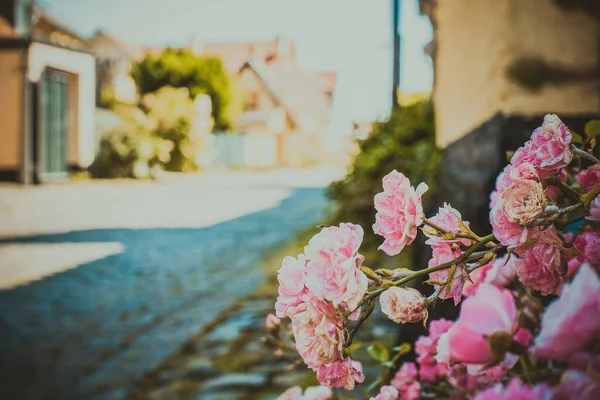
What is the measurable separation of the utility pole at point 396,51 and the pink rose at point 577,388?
27.4ft

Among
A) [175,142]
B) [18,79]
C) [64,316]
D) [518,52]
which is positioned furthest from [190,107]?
[518,52]

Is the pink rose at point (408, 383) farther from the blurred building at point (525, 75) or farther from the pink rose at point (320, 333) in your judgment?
the blurred building at point (525, 75)

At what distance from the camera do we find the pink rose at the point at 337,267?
675 millimetres

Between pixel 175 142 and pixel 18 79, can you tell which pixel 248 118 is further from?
pixel 18 79

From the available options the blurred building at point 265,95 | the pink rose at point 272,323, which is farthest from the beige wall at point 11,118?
the pink rose at point 272,323

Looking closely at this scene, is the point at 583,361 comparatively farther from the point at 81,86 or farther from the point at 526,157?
the point at 81,86

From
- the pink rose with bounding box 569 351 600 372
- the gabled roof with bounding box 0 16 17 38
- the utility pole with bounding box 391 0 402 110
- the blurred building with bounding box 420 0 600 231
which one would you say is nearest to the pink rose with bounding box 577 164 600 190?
the pink rose with bounding box 569 351 600 372

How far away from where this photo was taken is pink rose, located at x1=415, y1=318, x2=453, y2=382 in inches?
52.7

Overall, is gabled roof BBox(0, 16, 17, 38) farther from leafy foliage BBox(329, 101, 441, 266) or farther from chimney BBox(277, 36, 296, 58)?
chimney BBox(277, 36, 296, 58)

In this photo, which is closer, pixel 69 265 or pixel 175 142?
pixel 69 265

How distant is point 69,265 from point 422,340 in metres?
4.70

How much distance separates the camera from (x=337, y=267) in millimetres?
685

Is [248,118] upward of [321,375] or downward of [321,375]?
upward

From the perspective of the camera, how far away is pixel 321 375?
739 mm
